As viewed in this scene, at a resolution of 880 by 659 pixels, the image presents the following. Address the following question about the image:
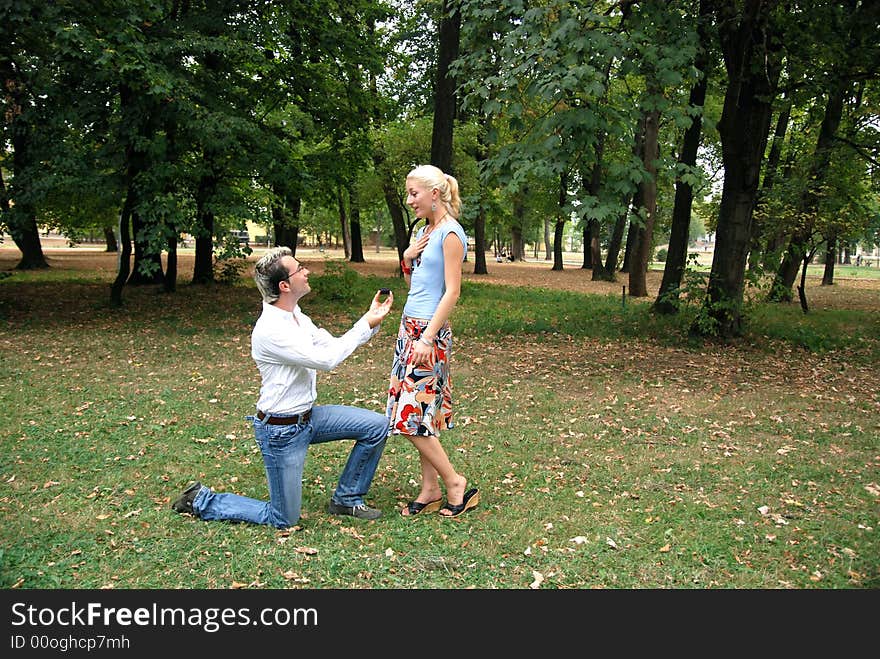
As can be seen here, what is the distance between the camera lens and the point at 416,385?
3955 millimetres

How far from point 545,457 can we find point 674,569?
2086 mm

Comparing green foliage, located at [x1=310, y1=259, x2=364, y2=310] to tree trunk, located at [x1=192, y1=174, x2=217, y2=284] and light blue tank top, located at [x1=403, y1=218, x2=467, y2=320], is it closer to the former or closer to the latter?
tree trunk, located at [x1=192, y1=174, x2=217, y2=284]

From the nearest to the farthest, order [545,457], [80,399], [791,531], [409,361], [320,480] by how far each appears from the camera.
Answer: [409,361] → [791,531] → [320,480] → [545,457] → [80,399]

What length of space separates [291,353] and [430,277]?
907mm

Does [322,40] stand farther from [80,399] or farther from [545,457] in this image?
[545,457]

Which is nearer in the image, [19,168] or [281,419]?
[281,419]

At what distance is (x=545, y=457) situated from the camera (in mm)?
5691

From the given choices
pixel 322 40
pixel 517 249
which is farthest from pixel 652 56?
pixel 517 249

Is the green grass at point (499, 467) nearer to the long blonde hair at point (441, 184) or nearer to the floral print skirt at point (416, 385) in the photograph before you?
the floral print skirt at point (416, 385)

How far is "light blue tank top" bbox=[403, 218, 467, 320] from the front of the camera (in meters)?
3.91

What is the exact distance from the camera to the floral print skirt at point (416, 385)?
13.0ft

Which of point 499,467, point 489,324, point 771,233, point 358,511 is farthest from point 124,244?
point 771,233

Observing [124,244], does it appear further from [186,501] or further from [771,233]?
[771,233]

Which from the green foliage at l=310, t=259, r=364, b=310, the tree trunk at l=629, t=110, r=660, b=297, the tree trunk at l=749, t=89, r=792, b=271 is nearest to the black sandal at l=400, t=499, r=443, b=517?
the tree trunk at l=749, t=89, r=792, b=271
